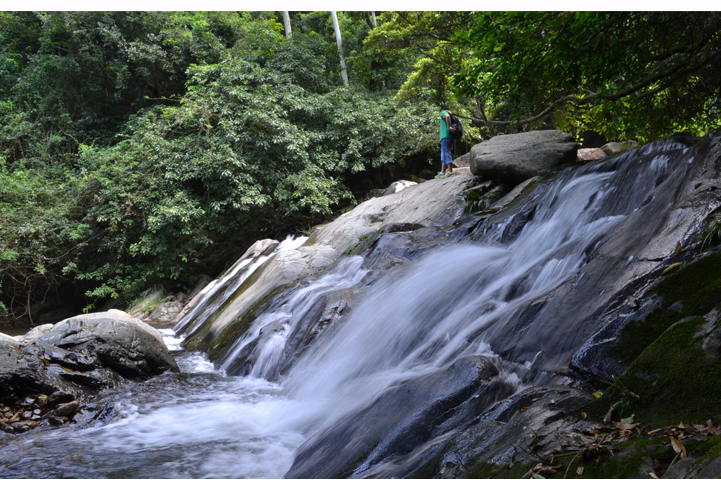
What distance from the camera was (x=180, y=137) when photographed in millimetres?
14688

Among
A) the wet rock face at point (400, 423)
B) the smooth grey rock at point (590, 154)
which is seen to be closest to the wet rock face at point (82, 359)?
the wet rock face at point (400, 423)

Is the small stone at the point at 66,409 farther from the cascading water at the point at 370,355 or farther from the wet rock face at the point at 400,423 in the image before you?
the wet rock face at the point at 400,423

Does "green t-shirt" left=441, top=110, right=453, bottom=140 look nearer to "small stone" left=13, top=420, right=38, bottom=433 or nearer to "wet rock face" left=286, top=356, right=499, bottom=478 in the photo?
"wet rock face" left=286, top=356, right=499, bottom=478

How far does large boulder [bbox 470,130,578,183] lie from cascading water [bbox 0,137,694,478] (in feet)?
4.59

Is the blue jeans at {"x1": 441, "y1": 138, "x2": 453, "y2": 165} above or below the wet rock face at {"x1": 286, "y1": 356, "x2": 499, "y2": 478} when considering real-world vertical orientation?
above

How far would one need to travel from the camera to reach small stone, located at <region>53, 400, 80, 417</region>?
15.1 ft

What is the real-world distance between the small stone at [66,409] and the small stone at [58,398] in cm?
10

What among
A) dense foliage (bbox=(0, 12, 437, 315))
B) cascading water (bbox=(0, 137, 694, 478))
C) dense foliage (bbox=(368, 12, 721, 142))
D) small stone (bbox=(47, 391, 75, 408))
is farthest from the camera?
dense foliage (bbox=(0, 12, 437, 315))

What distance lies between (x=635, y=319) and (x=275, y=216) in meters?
13.5

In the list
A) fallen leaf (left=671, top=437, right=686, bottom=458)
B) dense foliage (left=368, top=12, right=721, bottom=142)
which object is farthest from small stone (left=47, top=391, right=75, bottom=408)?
dense foliage (left=368, top=12, right=721, bottom=142)

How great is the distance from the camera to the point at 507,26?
14.5 feet

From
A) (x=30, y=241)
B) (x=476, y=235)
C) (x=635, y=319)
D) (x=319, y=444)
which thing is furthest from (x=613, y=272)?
(x=30, y=241)

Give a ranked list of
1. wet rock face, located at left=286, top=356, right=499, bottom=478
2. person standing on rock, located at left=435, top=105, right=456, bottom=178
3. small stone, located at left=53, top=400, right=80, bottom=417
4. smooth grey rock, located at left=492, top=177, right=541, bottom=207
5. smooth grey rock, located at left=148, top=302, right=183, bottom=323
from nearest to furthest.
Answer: wet rock face, located at left=286, top=356, right=499, bottom=478
small stone, located at left=53, top=400, right=80, bottom=417
smooth grey rock, located at left=492, top=177, right=541, bottom=207
person standing on rock, located at left=435, top=105, right=456, bottom=178
smooth grey rock, located at left=148, top=302, right=183, bottom=323

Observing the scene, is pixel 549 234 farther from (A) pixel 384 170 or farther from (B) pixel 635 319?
(A) pixel 384 170
